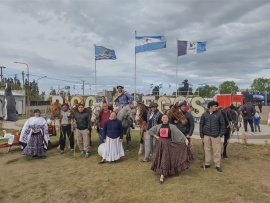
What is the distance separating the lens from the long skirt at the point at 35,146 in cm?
874

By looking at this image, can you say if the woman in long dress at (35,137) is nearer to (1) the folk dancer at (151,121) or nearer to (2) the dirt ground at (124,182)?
(2) the dirt ground at (124,182)

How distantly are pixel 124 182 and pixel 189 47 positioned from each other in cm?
1281

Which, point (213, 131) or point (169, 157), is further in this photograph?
point (213, 131)

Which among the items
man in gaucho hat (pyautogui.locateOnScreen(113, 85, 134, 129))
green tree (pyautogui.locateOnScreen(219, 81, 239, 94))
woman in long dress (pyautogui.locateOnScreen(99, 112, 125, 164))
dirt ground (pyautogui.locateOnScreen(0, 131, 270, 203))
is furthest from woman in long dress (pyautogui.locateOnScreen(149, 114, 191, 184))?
green tree (pyautogui.locateOnScreen(219, 81, 239, 94))

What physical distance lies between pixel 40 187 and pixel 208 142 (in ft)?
14.6

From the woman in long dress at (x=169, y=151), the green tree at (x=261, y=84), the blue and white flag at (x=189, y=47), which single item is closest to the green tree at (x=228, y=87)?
the green tree at (x=261, y=84)

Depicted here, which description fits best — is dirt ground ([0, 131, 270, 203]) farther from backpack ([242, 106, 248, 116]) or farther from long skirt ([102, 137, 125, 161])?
backpack ([242, 106, 248, 116])

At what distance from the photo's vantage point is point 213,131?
273 inches

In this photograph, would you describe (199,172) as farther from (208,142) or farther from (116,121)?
(116,121)

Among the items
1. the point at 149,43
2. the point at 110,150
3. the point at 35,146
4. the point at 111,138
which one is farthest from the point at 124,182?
the point at 149,43

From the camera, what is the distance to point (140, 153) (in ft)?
28.6

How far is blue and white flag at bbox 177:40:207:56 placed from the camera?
17172 mm

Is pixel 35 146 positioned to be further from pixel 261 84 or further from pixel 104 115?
pixel 261 84

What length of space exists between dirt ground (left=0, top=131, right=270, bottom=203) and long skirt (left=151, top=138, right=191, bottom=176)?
0.23 m
